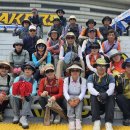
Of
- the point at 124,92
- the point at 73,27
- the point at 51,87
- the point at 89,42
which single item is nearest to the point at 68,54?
the point at 89,42

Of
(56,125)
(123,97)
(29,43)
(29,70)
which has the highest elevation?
(29,43)

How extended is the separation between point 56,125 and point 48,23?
1909cm

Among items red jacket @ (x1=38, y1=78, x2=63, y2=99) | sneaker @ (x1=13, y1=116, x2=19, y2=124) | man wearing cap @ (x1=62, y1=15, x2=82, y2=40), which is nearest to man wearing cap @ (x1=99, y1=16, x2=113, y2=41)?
man wearing cap @ (x1=62, y1=15, x2=82, y2=40)

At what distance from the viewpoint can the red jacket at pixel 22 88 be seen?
640 cm

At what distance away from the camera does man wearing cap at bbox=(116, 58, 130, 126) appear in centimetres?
634

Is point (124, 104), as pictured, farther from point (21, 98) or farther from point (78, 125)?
point (21, 98)

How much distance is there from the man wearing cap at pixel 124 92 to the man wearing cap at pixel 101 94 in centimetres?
23

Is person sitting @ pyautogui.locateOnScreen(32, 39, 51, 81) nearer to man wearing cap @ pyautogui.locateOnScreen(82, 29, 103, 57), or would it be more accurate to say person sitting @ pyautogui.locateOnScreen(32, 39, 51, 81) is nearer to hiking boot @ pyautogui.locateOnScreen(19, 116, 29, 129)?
man wearing cap @ pyautogui.locateOnScreen(82, 29, 103, 57)

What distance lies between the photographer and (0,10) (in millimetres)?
28188

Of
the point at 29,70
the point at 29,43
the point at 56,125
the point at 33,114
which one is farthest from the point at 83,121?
the point at 29,43

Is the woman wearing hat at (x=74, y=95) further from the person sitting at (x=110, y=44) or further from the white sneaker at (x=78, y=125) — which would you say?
the person sitting at (x=110, y=44)

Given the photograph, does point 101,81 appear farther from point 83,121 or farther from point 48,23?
point 48,23

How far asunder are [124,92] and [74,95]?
0.94 meters

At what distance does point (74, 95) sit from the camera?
6461mm
